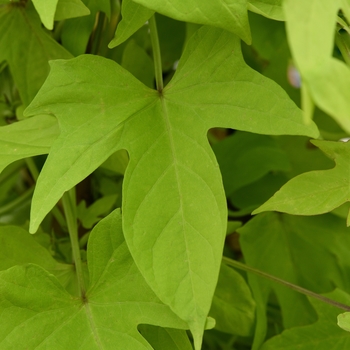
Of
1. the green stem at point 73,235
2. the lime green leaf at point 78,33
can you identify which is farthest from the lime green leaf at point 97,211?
the lime green leaf at point 78,33

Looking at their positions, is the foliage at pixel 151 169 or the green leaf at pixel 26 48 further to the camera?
the green leaf at pixel 26 48

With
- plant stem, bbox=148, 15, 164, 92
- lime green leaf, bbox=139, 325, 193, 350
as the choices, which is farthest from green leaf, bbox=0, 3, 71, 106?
lime green leaf, bbox=139, 325, 193, 350

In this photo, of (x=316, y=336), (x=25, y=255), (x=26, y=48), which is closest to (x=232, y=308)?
(x=316, y=336)

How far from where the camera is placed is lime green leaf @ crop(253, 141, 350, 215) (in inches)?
13.5

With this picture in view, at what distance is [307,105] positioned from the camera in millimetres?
170

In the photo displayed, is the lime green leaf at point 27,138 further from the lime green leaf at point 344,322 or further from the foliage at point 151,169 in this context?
the lime green leaf at point 344,322

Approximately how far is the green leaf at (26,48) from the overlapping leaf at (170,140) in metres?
0.13

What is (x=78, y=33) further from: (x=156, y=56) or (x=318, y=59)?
(x=318, y=59)

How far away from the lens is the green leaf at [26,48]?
0.45 meters

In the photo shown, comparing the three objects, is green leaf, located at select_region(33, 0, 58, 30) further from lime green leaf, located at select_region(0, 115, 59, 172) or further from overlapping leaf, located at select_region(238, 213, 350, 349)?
overlapping leaf, located at select_region(238, 213, 350, 349)

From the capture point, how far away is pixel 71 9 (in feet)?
1.22

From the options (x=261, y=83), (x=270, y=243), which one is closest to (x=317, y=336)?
(x=270, y=243)

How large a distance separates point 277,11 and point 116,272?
0.20 metres

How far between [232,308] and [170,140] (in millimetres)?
201
